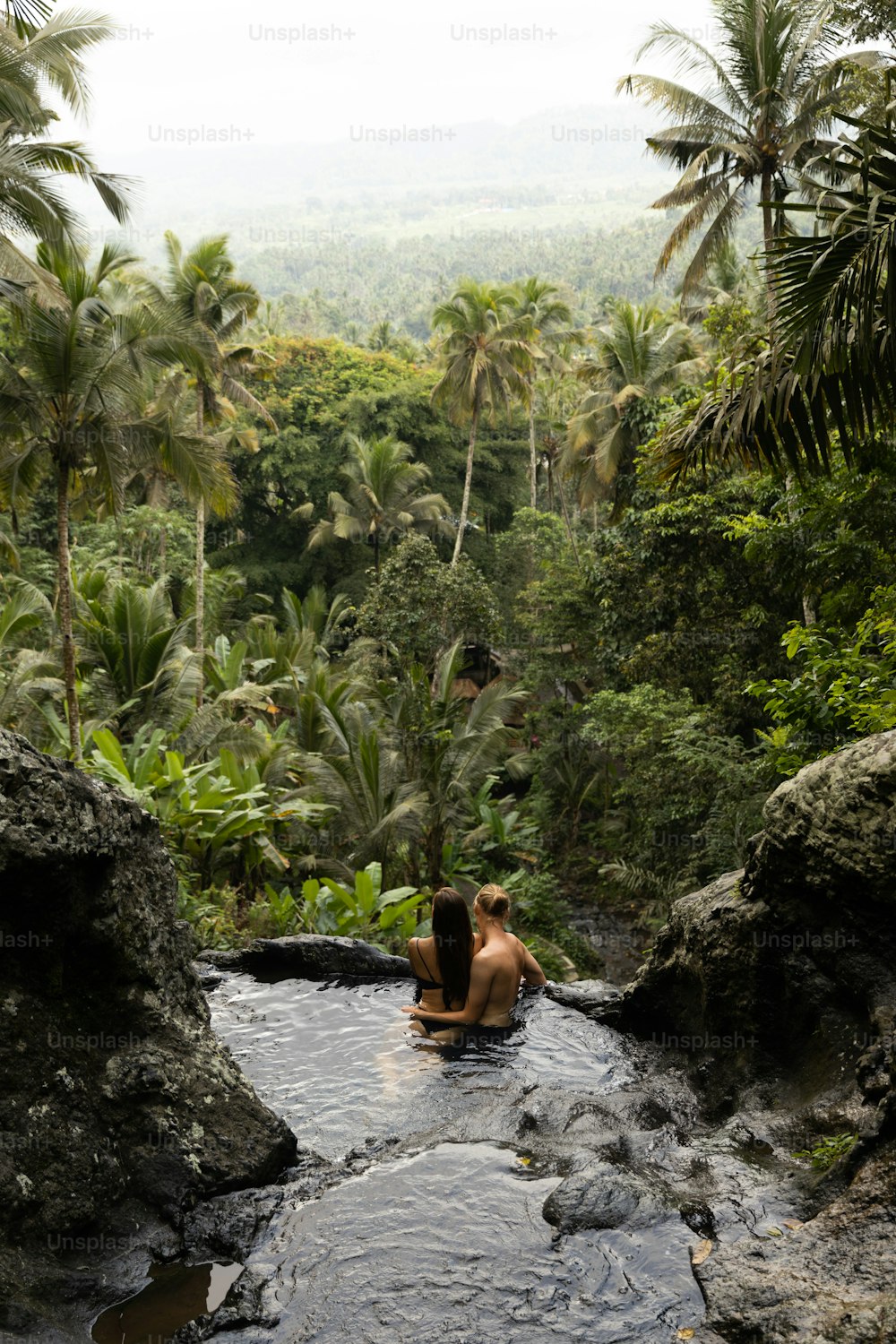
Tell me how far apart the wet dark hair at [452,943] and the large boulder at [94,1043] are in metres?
1.82

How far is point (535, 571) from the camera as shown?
1188 inches

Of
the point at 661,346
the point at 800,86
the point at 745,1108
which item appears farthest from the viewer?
the point at 661,346

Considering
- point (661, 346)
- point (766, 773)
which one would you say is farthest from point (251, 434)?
point (766, 773)

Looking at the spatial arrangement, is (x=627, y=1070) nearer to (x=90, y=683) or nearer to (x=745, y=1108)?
(x=745, y=1108)

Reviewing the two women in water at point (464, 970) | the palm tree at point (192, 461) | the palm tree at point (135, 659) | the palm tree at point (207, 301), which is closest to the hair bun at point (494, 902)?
the two women in water at point (464, 970)

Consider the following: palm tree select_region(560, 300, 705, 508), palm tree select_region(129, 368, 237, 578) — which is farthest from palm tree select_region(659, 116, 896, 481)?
palm tree select_region(560, 300, 705, 508)

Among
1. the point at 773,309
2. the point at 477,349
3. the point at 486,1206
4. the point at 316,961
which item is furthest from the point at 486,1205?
the point at 477,349

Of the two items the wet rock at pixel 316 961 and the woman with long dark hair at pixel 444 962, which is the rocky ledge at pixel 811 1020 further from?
the wet rock at pixel 316 961

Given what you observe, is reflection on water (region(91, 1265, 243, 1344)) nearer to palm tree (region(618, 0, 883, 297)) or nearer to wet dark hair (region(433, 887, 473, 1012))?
wet dark hair (region(433, 887, 473, 1012))

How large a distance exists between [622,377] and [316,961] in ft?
71.0

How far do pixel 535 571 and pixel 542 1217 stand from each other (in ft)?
88.3

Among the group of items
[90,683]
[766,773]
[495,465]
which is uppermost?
[495,465]

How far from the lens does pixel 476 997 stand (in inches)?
245

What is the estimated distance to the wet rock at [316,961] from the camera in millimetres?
7371
